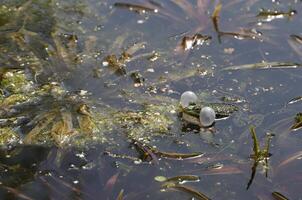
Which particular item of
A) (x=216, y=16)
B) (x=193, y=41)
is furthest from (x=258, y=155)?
(x=216, y=16)

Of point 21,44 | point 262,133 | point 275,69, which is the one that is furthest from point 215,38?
point 21,44

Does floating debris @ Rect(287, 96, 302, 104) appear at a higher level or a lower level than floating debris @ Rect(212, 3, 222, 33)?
lower

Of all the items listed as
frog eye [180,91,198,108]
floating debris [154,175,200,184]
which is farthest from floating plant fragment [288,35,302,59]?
floating debris [154,175,200,184]

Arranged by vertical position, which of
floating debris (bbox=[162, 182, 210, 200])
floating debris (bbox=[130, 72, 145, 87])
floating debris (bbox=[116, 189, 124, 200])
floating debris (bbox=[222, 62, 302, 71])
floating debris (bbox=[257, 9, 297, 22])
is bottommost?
floating debris (bbox=[116, 189, 124, 200])

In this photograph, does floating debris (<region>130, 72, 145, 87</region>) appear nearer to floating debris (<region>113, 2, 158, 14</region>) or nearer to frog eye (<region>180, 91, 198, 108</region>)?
frog eye (<region>180, 91, 198, 108</region>)

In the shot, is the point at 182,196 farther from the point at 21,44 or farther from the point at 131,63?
the point at 21,44

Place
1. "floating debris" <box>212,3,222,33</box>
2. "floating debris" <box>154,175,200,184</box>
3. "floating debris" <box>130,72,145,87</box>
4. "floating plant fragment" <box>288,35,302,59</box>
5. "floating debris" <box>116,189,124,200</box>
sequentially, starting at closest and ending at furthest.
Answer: "floating debris" <box>116,189,124,200</box> → "floating debris" <box>154,175,200,184</box> → "floating debris" <box>130,72,145,87</box> → "floating plant fragment" <box>288,35,302,59</box> → "floating debris" <box>212,3,222,33</box>

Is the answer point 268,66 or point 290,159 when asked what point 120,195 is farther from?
point 268,66
